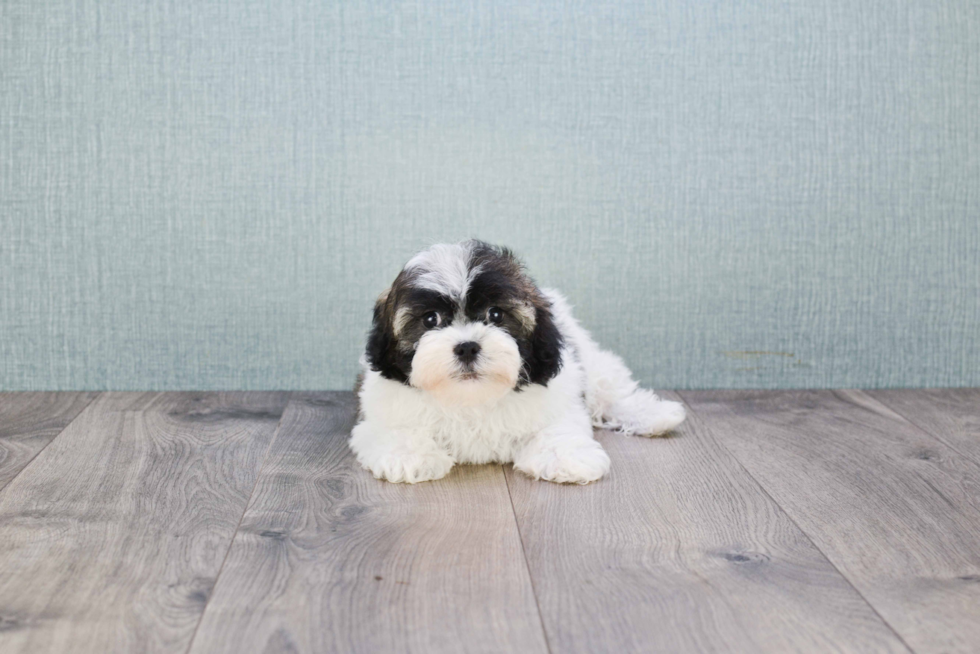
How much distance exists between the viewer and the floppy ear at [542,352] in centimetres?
203

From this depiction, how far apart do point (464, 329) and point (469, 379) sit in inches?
4.3

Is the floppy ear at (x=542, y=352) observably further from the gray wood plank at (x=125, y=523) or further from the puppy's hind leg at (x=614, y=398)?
the gray wood plank at (x=125, y=523)

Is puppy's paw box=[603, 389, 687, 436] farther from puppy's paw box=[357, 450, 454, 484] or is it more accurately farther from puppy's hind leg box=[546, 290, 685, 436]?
puppy's paw box=[357, 450, 454, 484]

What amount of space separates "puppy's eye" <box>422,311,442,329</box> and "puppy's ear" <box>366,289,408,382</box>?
9cm

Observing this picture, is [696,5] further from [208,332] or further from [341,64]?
[208,332]

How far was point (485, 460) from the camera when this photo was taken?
7.06 ft

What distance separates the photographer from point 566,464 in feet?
6.57

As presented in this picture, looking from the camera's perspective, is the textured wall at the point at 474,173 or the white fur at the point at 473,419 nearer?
the white fur at the point at 473,419

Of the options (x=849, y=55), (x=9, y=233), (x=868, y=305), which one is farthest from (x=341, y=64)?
(x=868, y=305)

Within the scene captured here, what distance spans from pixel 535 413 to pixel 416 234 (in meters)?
0.94

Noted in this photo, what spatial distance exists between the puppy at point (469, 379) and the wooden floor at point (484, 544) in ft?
0.20

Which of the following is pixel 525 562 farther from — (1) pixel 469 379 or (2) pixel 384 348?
(2) pixel 384 348

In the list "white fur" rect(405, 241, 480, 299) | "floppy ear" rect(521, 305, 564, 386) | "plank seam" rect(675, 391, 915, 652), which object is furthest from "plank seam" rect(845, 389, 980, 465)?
"white fur" rect(405, 241, 480, 299)

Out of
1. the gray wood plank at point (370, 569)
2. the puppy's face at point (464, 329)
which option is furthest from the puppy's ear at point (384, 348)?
the gray wood plank at point (370, 569)
